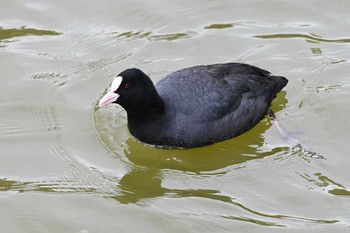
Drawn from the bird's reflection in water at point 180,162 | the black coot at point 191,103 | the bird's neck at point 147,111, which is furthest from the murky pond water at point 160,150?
the bird's neck at point 147,111

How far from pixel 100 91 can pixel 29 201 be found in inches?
71.4

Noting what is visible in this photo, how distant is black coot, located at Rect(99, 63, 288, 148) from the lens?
24.1 feet

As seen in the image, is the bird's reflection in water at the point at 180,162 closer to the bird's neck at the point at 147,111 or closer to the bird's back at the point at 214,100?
the bird's back at the point at 214,100

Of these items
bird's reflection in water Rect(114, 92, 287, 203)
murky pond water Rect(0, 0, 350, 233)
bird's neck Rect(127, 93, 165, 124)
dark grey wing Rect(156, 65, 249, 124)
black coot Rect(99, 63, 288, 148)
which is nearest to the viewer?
murky pond water Rect(0, 0, 350, 233)

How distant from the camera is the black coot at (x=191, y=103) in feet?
24.1

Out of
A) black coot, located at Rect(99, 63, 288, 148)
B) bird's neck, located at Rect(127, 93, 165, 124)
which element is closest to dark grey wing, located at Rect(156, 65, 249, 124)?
black coot, located at Rect(99, 63, 288, 148)

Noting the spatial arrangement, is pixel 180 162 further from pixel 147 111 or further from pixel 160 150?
pixel 147 111

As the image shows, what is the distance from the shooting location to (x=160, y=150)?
7.68 metres

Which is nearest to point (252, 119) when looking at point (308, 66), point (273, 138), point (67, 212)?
point (273, 138)

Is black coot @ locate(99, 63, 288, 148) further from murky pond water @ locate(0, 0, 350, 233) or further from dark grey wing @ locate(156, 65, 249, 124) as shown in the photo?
murky pond water @ locate(0, 0, 350, 233)

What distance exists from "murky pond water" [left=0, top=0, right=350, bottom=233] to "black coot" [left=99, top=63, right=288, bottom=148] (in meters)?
0.17

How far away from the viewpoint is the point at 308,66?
867 centimetres

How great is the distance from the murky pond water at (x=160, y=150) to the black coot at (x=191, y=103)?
0.17 m

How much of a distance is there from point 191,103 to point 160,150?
538mm
